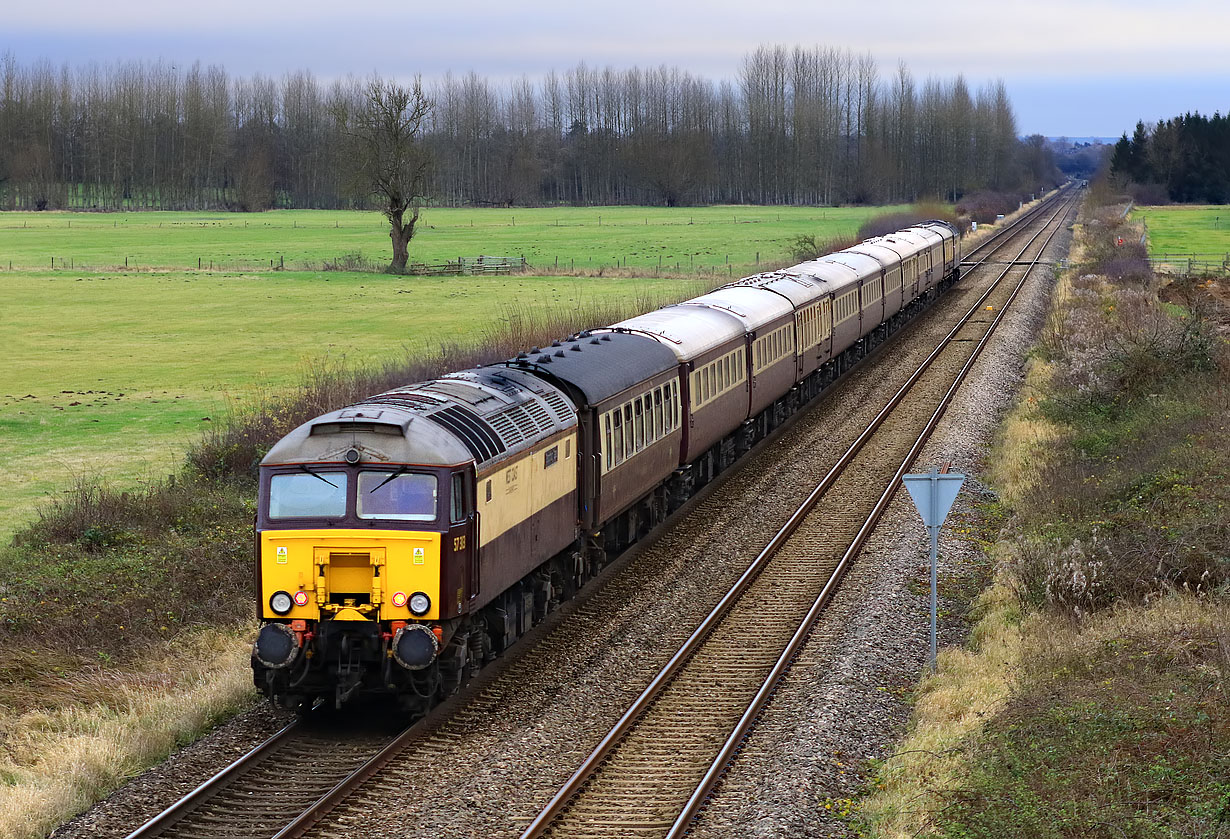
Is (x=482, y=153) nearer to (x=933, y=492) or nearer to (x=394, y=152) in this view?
(x=394, y=152)

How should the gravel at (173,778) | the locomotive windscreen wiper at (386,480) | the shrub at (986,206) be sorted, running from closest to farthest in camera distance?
the gravel at (173,778)
the locomotive windscreen wiper at (386,480)
the shrub at (986,206)

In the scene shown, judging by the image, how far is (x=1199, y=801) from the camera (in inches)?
383

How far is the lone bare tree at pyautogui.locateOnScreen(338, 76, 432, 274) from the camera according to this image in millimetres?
80438

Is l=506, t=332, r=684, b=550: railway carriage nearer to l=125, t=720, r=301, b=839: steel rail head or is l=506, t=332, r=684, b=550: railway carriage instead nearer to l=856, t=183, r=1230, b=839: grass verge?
l=856, t=183, r=1230, b=839: grass verge

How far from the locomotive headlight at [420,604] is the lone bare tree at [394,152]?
68.4 m

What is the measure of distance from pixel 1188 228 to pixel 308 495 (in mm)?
97958

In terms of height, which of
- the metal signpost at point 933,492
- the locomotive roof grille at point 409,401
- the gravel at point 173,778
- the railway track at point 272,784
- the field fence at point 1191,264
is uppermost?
the field fence at point 1191,264

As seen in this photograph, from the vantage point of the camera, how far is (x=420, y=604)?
13.4 m

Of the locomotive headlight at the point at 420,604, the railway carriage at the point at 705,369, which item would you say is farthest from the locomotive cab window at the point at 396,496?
the railway carriage at the point at 705,369

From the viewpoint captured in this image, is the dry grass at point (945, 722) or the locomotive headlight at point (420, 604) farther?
the locomotive headlight at point (420, 604)

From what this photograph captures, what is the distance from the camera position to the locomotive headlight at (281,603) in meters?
13.6

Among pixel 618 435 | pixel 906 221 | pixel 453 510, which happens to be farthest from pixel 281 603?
pixel 906 221

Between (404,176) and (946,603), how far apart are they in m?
68.7

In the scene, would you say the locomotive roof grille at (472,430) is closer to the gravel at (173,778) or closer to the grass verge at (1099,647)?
the gravel at (173,778)
